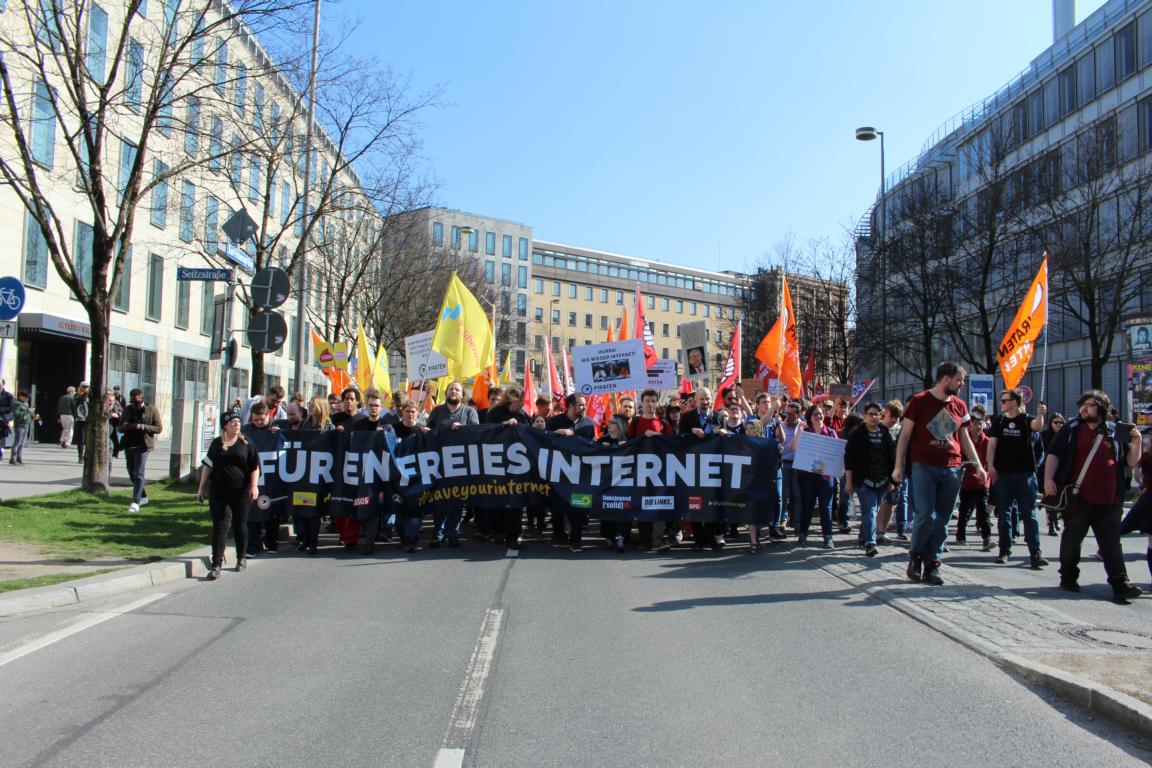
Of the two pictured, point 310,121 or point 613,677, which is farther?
point 310,121

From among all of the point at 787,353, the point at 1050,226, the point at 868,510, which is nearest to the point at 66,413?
the point at 787,353

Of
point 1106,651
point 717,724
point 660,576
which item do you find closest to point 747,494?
point 660,576

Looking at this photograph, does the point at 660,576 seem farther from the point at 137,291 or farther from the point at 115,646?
the point at 137,291

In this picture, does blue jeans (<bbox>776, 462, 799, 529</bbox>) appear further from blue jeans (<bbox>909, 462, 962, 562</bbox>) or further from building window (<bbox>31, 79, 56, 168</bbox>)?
building window (<bbox>31, 79, 56, 168</bbox>)

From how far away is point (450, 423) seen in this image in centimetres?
1162

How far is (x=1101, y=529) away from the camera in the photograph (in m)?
8.62

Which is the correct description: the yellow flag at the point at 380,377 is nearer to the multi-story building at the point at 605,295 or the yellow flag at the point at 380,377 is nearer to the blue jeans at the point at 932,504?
the blue jeans at the point at 932,504

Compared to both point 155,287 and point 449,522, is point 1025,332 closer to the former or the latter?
point 449,522

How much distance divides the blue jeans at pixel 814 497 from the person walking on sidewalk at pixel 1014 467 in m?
1.89

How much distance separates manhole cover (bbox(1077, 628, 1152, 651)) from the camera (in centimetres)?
641

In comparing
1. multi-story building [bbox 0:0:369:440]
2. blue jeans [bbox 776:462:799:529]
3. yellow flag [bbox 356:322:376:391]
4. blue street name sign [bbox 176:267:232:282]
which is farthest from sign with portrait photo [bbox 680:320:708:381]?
blue street name sign [bbox 176:267:232:282]

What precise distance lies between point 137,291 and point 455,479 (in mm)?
27022

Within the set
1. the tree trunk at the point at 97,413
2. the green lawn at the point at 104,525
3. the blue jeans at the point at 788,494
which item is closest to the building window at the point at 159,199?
the tree trunk at the point at 97,413

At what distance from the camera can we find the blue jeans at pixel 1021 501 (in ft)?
32.8
